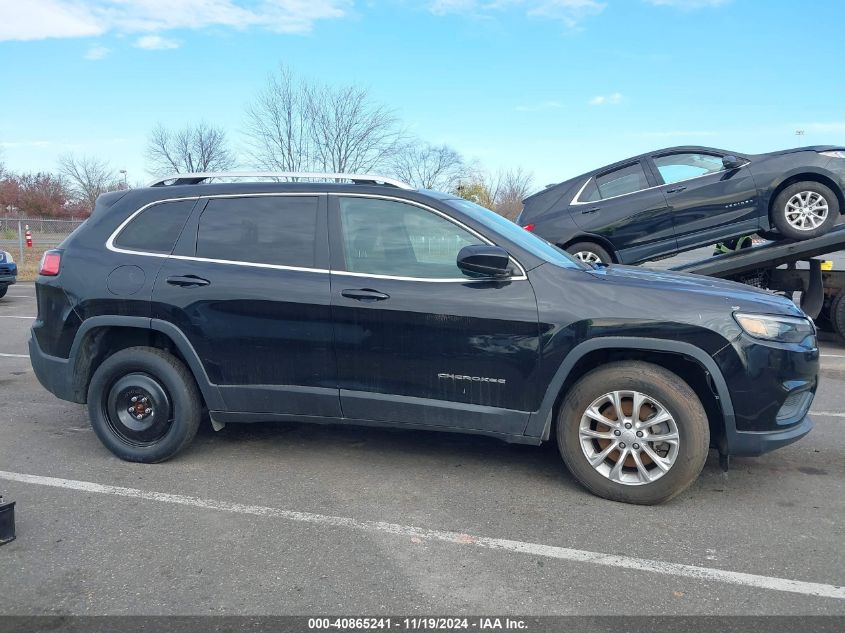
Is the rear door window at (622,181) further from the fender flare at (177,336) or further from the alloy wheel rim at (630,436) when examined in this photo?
the fender flare at (177,336)

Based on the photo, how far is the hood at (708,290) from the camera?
12.4 ft

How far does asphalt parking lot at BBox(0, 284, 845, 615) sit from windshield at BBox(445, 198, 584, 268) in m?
1.35

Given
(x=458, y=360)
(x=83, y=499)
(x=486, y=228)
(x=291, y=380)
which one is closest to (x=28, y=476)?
(x=83, y=499)

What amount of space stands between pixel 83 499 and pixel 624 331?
3.19m

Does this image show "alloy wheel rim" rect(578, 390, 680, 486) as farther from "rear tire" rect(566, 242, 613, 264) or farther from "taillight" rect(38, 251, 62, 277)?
"rear tire" rect(566, 242, 613, 264)

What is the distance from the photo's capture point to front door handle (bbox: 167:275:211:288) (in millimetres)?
4324

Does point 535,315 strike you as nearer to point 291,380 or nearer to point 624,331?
point 624,331

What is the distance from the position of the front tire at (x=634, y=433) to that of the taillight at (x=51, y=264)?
11.1 feet

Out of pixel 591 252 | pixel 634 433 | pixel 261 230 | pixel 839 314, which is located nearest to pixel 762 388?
pixel 634 433

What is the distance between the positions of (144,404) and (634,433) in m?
3.05

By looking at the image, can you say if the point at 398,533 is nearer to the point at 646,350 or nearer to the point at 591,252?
the point at 646,350

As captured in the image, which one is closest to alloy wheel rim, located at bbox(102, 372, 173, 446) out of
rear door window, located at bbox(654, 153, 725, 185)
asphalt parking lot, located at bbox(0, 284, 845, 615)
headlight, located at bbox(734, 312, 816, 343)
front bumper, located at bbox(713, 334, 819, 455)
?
asphalt parking lot, located at bbox(0, 284, 845, 615)

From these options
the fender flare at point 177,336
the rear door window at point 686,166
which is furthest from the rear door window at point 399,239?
the rear door window at point 686,166

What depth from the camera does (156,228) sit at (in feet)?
14.9
